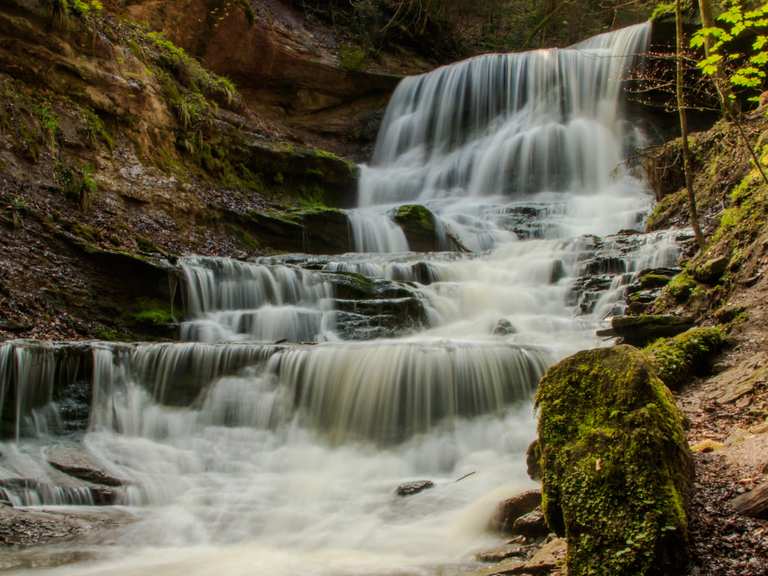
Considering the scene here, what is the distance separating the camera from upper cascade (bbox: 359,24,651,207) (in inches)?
730

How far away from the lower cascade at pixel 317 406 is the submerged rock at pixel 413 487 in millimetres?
164

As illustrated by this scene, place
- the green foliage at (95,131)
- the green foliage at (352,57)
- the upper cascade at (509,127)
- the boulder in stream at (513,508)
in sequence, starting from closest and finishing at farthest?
the boulder in stream at (513,508) < the green foliage at (95,131) < the upper cascade at (509,127) < the green foliage at (352,57)

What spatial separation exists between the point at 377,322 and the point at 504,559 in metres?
6.59

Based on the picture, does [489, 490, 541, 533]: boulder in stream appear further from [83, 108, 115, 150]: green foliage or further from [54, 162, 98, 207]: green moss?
[83, 108, 115, 150]: green foliage

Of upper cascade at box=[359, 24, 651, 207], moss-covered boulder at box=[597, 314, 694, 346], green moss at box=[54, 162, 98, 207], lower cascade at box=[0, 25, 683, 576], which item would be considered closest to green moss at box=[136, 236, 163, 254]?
lower cascade at box=[0, 25, 683, 576]

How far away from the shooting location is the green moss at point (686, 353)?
5879mm

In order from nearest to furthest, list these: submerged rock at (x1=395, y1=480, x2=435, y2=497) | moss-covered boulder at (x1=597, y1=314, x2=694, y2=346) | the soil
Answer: the soil
submerged rock at (x1=395, y1=480, x2=435, y2=497)
moss-covered boulder at (x1=597, y1=314, x2=694, y2=346)

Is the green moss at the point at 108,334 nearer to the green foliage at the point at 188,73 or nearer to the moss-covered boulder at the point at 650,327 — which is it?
the moss-covered boulder at the point at 650,327

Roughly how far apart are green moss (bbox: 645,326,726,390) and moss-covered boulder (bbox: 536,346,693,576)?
250 cm

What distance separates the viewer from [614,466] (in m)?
3.17

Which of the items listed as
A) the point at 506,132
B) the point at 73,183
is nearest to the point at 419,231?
the point at 506,132

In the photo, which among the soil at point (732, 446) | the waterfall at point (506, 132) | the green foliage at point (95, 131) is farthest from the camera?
the waterfall at point (506, 132)

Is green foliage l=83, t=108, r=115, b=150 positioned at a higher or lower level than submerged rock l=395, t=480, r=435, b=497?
higher

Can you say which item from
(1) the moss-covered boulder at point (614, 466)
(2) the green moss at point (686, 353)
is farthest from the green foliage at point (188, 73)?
(1) the moss-covered boulder at point (614, 466)
